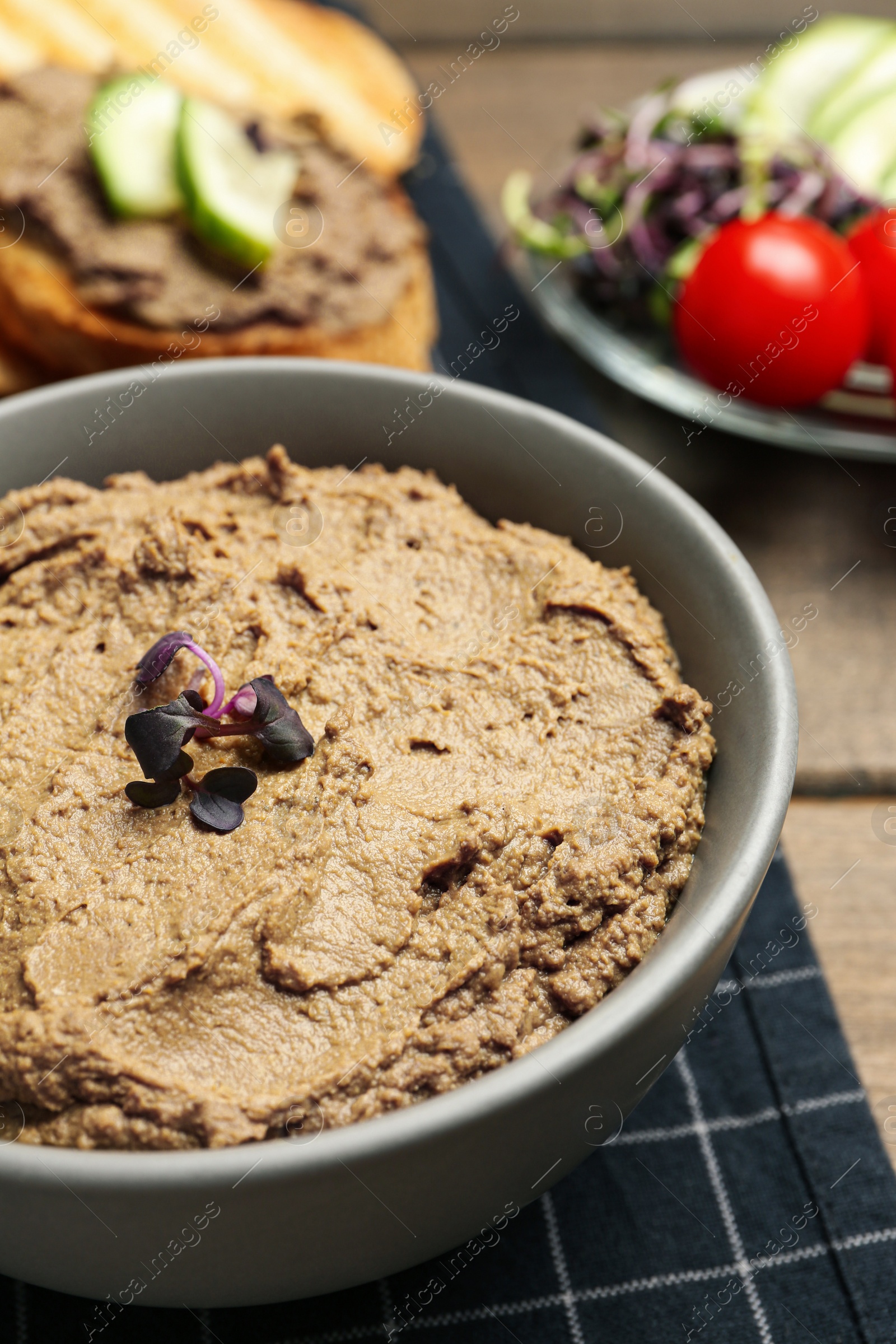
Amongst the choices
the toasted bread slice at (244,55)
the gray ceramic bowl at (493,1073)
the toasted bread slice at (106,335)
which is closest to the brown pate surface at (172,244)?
the toasted bread slice at (106,335)

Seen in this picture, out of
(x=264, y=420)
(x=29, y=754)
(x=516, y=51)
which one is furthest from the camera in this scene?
(x=516, y=51)

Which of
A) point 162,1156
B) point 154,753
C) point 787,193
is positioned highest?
point 154,753

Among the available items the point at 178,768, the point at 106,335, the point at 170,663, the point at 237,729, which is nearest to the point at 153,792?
the point at 178,768

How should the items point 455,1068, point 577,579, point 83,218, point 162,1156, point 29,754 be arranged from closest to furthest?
point 162,1156
point 455,1068
point 29,754
point 577,579
point 83,218

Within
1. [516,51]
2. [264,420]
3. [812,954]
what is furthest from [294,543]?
[516,51]

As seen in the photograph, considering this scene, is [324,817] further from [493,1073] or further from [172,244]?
[172,244]

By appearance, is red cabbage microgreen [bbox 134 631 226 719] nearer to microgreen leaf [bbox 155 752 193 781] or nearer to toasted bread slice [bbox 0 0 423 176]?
microgreen leaf [bbox 155 752 193 781]

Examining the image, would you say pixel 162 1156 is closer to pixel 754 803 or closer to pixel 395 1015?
pixel 395 1015
